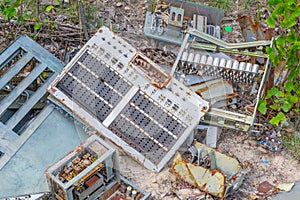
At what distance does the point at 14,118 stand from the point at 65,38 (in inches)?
54.8

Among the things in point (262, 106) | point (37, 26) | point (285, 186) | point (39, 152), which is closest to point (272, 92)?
point (262, 106)

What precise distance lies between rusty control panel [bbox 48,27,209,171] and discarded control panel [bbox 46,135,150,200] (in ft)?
0.90

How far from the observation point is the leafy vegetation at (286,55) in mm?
4648

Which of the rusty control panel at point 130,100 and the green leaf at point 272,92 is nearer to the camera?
the rusty control panel at point 130,100

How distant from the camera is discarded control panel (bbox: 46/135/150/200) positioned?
170 inches

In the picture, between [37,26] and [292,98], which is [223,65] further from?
[37,26]

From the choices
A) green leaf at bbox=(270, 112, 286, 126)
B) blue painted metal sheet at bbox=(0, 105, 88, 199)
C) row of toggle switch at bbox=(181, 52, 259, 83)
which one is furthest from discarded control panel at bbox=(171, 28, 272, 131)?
blue painted metal sheet at bbox=(0, 105, 88, 199)

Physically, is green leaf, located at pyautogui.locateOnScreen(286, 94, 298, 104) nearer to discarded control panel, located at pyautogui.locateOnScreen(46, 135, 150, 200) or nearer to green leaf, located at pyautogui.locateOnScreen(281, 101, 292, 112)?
green leaf, located at pyautogui.locateOnScreen(281, 101, 292, 112)

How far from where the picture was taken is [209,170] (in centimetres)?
462

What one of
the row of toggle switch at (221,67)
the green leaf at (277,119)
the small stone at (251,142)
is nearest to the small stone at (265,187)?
the small stone at (251,142)

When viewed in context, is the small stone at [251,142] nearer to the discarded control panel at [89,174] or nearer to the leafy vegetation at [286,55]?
the leafy vegetation at [286,55]

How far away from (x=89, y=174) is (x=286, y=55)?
2067 millimetres

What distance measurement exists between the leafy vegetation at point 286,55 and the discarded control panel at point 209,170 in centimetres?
59

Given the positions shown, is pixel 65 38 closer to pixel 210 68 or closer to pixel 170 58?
pixel 170 58
